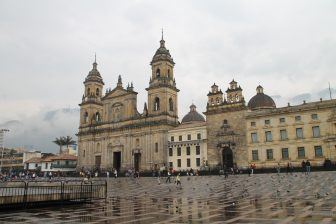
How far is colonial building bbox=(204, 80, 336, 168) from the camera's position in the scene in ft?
155

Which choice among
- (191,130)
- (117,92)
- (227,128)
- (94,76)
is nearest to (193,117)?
(191,130)

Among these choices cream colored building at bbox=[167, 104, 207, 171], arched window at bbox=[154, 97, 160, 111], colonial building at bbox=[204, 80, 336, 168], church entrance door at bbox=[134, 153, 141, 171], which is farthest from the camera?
church entrance door at bbox=[134, 153, 141, 171]

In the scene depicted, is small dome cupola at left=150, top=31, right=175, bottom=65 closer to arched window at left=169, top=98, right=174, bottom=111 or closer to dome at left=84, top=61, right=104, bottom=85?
arched window at left=169, top=98, right=174, bottom=111

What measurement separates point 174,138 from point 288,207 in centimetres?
4957

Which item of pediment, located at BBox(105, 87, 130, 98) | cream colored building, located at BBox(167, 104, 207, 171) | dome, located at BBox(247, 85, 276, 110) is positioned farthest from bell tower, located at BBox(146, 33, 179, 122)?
dome, located at BBox(247, 85, 276, 110)

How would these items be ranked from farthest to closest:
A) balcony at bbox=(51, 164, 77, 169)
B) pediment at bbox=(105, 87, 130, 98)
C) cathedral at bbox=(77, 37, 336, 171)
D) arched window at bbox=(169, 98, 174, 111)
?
balcony at bbox=(51, 164, 77, 169) < pediment at bbox=(105, 87, 130, 98) < arched window at bbox=(169, 98, 174, 111) < cathedral at bbox=(77, 37, 336, 171)

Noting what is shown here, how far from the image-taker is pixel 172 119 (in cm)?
6588

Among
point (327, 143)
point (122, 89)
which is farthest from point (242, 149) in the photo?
point (122, 89)

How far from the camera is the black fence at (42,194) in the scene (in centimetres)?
1365

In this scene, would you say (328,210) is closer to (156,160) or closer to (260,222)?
(260,222)

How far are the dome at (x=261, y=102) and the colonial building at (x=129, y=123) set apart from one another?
15.2 meters

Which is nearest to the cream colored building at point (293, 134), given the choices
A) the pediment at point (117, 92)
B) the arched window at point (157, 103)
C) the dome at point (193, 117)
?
the arched window at point (157, 103)

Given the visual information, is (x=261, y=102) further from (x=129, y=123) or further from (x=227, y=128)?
(x=129, y=123)

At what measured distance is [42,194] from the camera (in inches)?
574
